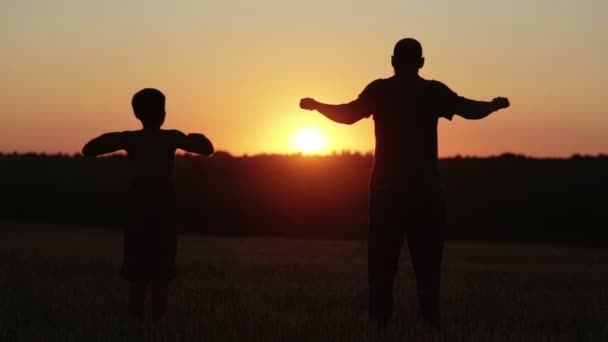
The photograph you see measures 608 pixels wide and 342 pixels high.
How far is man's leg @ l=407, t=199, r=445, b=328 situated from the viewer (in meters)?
6.79

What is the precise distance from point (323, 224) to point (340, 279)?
1261 inches

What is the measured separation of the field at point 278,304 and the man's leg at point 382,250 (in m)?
0.19

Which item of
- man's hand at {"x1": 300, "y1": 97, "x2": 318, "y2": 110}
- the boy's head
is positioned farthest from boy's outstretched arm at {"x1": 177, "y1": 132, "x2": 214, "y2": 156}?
man's hand at {"x1": 300, "y1": 97, "x2": 318, "y2": 110}

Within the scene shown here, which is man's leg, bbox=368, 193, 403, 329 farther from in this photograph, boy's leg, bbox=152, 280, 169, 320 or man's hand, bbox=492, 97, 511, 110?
boy's leg, bbox=152, 280, 169, 320

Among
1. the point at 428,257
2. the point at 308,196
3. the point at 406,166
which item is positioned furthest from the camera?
the point at 308,196

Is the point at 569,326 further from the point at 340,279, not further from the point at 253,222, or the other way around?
the point at 253,222

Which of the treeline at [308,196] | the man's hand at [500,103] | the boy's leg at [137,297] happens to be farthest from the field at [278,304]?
the treeline at [308,196]

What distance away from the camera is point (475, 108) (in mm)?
6887

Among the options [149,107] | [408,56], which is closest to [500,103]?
[408,56]

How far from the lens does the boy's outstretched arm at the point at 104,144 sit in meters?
7.16

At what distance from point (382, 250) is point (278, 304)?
2.38m

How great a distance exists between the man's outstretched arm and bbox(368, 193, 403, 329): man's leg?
62 centimetres

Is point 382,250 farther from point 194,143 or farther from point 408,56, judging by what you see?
point 194,143

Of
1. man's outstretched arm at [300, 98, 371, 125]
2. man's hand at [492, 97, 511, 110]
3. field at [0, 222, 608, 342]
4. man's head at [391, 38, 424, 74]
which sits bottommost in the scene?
field at [0, 222, 608, 342]
